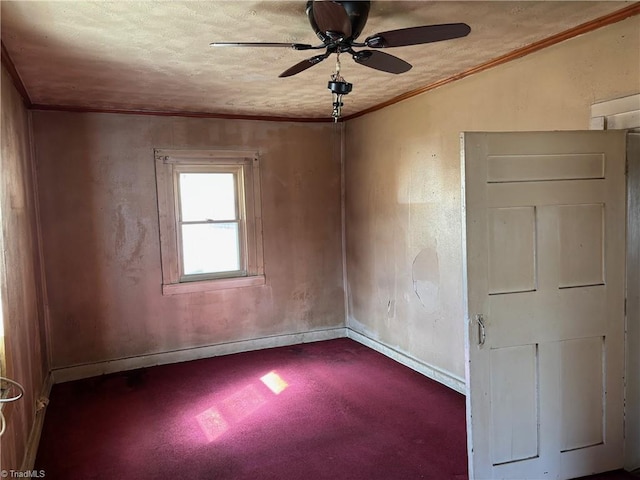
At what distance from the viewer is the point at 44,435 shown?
130 inches

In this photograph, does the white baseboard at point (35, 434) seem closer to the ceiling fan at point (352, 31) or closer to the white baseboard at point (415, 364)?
the ceiling fan at point (352, 31)

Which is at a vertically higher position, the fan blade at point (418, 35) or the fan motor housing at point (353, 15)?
the fan motor housing at point (353, 15)

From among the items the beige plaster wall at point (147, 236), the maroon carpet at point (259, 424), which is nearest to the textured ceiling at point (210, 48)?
the beige plaster wall at point (147, 236)

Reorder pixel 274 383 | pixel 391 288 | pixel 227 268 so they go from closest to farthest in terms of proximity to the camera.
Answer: pixel 274 383 < pixel 391 288 < pixel 227 268

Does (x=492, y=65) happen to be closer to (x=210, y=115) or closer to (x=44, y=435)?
(x=210, y=115)

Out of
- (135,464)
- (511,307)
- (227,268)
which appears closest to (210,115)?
(227,268)

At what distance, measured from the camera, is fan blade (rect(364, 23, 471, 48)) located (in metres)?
2.03

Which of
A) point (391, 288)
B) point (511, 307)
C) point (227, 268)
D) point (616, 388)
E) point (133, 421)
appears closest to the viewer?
point (511, 307)

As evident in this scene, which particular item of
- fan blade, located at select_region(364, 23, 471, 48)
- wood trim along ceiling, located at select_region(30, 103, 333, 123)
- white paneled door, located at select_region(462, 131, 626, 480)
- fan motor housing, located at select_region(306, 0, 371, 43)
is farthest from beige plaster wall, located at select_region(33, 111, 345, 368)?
white paneled door, located at select_region(462, 131, 626, 480)

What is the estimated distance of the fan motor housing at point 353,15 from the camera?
6.98 feet

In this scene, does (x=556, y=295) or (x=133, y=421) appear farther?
(x=133, y=421)

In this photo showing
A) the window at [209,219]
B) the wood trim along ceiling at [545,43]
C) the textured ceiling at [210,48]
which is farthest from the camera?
the window at [209,219]

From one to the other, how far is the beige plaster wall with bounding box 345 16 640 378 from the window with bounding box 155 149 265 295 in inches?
45.1

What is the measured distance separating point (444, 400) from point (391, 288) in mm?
1271
